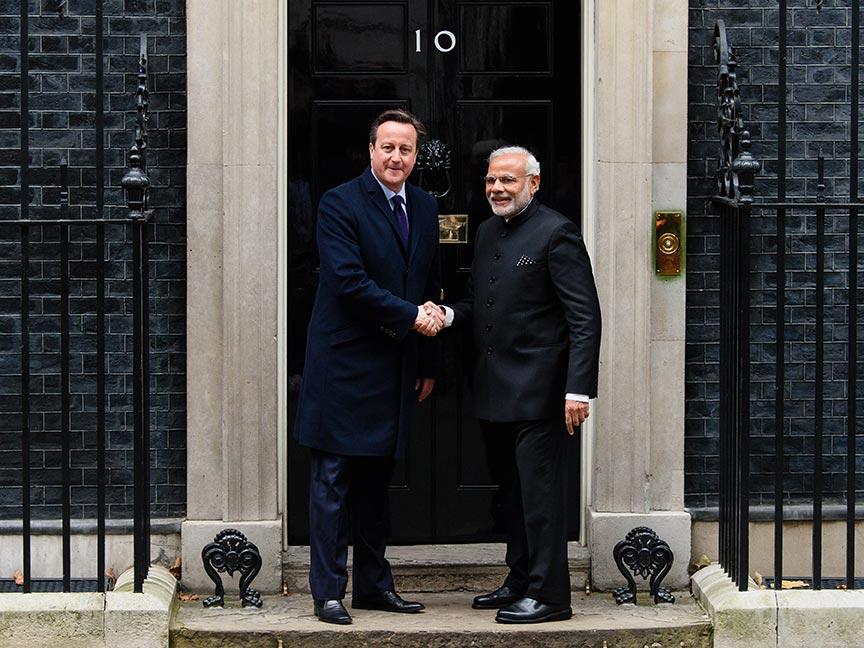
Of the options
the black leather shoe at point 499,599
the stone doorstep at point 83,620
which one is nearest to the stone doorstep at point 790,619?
the black leather shoe at point 499,599

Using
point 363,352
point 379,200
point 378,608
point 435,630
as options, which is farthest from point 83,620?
point 379,200

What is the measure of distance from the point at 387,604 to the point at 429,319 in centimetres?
120

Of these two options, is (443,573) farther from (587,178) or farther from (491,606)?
(587,178)

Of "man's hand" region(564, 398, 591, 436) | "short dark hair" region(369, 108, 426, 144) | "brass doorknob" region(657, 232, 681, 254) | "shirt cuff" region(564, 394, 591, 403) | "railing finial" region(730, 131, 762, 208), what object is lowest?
"man's hand" region(564, 398, 591, 436)

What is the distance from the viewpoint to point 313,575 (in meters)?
6.50

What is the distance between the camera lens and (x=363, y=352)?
6.46 m

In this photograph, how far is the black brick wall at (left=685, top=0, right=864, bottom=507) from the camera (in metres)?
7.15

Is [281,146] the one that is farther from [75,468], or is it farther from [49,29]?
[75,468]

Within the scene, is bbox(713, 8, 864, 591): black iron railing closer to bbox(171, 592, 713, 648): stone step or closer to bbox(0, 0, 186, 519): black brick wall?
bbox(171, 592, 713, 648): stone step

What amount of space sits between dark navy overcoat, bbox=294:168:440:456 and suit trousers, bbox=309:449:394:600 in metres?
0.11

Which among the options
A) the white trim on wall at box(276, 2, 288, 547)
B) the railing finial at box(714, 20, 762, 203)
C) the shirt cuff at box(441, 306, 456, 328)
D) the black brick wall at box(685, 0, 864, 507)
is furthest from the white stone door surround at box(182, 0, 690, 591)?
the shirt cuff at box(441, 306, 456, 328)

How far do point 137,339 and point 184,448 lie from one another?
92cm

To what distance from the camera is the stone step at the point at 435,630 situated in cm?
638

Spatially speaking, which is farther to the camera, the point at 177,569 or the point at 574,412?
the point at 177,569
